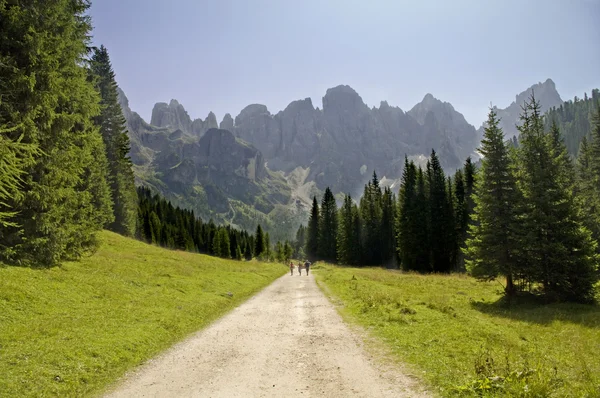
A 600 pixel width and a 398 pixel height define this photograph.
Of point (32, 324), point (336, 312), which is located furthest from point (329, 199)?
point (32, 324)

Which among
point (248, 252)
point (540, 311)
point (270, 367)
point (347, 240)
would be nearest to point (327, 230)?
point (347, 240)

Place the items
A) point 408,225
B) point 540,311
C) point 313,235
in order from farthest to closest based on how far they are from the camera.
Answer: point 313,235
point 408,225
point 540,311

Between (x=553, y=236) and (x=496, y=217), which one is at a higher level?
(x=496, y=217)

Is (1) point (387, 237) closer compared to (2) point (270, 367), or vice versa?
(2) point (270, 367)

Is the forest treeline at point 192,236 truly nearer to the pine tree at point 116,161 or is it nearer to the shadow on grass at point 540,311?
the pine tree at point 116,161

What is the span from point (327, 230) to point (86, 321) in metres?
85.2

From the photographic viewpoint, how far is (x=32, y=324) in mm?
11844

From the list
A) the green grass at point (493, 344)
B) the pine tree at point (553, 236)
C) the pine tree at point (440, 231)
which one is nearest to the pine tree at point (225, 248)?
the pine tree at point (440, 231)

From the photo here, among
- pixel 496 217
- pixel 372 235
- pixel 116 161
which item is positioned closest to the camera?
pixel 496 217

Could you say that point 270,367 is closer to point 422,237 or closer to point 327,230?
point 422,237

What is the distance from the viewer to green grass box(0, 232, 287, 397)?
27.9 ft

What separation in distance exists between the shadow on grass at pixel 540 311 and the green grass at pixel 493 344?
45 mm

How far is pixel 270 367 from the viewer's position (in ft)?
31.4

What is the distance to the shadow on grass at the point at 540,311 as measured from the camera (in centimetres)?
1839
